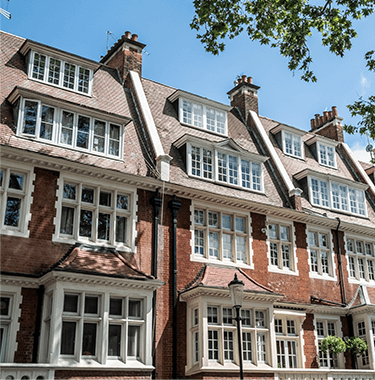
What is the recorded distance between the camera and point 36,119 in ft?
54.7

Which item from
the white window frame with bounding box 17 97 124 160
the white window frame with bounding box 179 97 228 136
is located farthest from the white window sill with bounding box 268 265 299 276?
the white window frame with bounding box 17 97 124 160

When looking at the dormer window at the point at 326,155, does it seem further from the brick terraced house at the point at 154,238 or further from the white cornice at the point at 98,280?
the white cornice at the point at 98,280

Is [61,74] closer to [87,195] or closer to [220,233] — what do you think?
[87,195]

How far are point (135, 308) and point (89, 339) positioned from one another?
5.85 ft

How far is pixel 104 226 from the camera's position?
1694 centimetres

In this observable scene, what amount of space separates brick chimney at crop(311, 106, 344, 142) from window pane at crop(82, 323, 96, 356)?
20.2 metres

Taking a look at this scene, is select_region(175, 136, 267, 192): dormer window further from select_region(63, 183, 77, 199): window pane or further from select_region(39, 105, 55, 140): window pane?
select_region(39, 105, 55, 140): window pane

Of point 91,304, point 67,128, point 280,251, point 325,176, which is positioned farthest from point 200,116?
point 91,304

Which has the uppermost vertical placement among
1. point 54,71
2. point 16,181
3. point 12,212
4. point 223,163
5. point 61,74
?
point 54,71

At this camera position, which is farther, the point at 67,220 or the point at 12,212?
the point at 67,220

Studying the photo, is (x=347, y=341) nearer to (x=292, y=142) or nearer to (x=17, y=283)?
(x=292, y=142)

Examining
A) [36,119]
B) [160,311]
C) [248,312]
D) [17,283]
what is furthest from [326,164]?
[17,283]

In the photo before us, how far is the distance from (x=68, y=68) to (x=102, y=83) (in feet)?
6.63

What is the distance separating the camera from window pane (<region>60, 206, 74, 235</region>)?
632 inches
